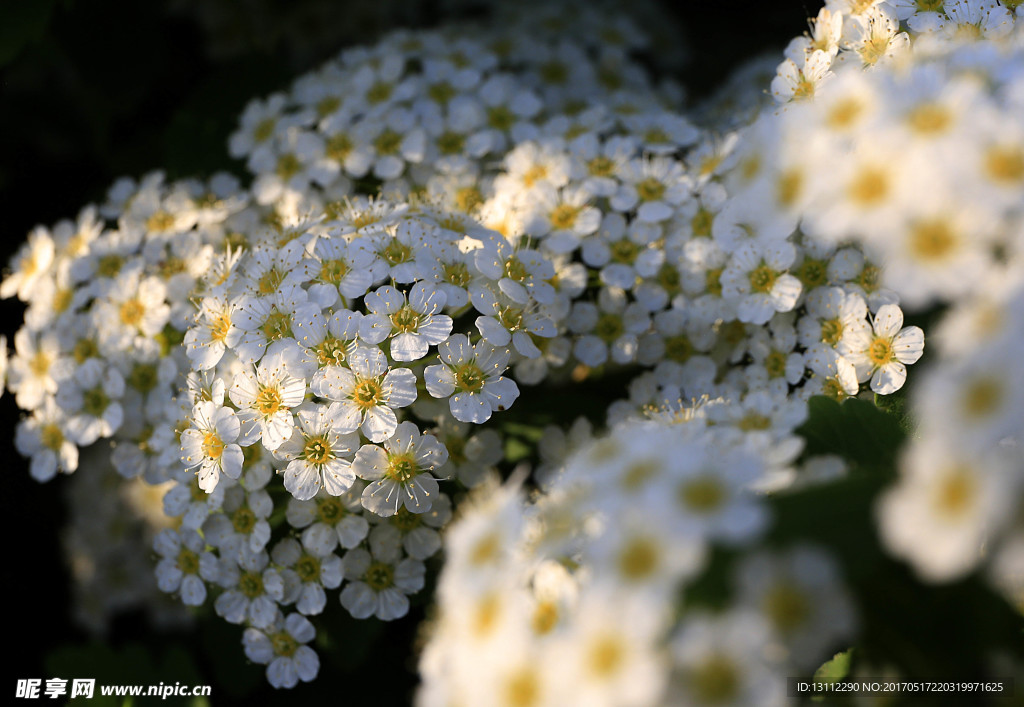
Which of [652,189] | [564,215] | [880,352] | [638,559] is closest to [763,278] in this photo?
[880,352]

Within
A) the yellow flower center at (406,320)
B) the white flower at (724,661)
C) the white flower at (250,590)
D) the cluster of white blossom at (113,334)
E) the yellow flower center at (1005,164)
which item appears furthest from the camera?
the cluster of white blossom at (113,334)

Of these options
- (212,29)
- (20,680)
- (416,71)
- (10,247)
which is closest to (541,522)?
(20,680)

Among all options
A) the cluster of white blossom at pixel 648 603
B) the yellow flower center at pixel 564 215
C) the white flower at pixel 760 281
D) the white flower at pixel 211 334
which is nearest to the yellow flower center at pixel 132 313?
the white flower at pixel 211 334

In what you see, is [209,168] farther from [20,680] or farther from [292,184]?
[20,680]

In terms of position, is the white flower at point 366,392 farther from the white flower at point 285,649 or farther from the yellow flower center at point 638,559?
the yellow flower center at point 638,559

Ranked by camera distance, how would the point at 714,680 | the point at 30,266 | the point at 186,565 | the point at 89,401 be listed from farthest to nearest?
the point at 30,266, the point at 89,401, the point at 186,565, the point at 714,680

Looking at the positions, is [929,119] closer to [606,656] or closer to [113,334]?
[606,656]
